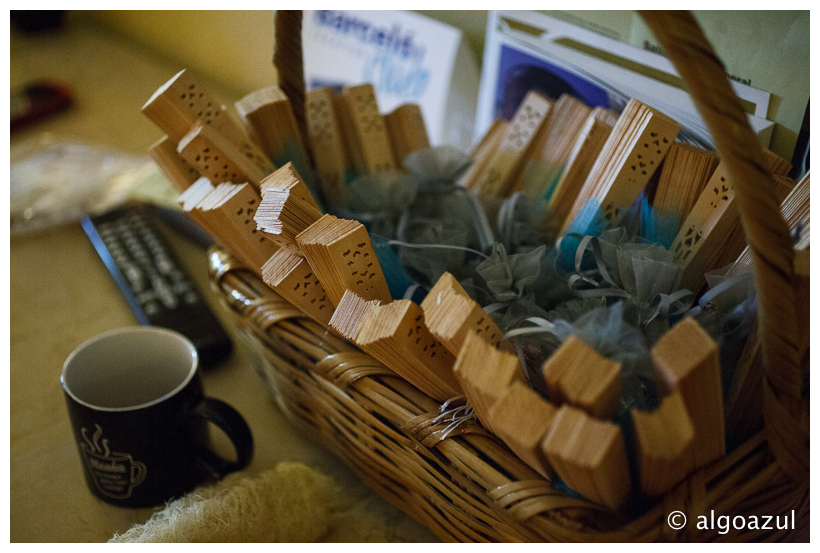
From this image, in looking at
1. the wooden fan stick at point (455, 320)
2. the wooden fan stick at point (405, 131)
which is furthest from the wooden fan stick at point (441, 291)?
the wooden fan stick at point (405, 131)

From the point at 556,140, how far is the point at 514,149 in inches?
1.2

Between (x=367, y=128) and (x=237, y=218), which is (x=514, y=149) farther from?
(x=237, y=218)

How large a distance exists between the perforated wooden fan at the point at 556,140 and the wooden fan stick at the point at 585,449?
0.78 ft

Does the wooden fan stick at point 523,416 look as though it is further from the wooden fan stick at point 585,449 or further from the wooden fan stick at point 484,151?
the wooden fan stick at point 484,151

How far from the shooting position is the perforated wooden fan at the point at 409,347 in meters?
0.28

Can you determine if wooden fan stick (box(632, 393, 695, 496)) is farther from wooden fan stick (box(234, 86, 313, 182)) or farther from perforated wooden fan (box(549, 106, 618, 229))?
wooden fan stick (box(234, 86, 313, 182))

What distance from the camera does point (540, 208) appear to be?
420 millimetres

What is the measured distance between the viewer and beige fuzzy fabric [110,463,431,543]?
0.34 meters

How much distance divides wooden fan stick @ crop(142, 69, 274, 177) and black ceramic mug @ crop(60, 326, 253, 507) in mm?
125

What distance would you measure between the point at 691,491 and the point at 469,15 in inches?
19.9

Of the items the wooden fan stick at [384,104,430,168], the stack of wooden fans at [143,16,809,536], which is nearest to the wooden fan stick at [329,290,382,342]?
the stack of wooden fans at [143,16,809,536]

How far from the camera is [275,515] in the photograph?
0.35 metres

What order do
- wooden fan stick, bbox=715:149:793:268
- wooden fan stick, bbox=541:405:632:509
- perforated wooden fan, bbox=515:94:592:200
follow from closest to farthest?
wooden fan stick, bbox=541:405:632:509 → wooden fan stick, bbox=715:149:793:268 → perforated wooden fan, bbox=515:94:592:200

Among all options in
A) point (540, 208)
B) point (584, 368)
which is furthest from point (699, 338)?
point (540, 208)
